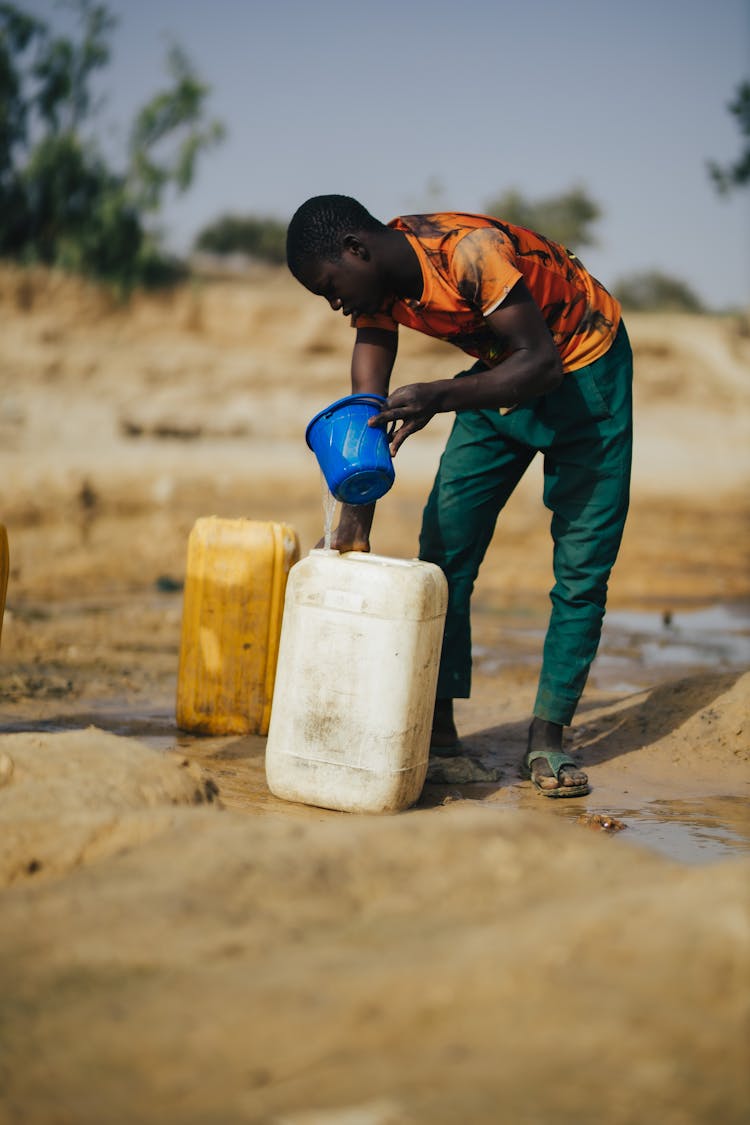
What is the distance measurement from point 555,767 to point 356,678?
0.82 metres

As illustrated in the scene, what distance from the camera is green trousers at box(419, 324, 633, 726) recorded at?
3494 millimetres

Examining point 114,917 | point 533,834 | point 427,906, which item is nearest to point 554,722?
point 533,834

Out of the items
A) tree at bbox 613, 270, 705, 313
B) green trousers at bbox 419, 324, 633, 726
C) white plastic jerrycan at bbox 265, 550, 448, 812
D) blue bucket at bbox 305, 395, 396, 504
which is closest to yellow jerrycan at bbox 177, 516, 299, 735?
green trousers at bbox 419, 324, 633, 726

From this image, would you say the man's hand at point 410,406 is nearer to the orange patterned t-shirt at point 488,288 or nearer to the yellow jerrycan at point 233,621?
the orange patterned t-shirt at point 488,288

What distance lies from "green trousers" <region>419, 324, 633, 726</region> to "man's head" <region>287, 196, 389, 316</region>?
1.92ft

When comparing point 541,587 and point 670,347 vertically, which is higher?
point 670,347

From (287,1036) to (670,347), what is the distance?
15.8 meters

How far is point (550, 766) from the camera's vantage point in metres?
3.55

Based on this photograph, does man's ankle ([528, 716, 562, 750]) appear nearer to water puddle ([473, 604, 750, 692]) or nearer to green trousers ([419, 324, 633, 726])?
green trousers ([419, 324, 633, 726])

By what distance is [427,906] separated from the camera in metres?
1.95

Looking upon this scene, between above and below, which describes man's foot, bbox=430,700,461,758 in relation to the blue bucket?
below

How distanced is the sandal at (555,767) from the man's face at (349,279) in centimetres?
146

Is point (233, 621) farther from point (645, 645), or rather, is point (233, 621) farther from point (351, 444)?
point (645, 645)

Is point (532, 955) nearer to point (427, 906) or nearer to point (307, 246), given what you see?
point (427, 906)
